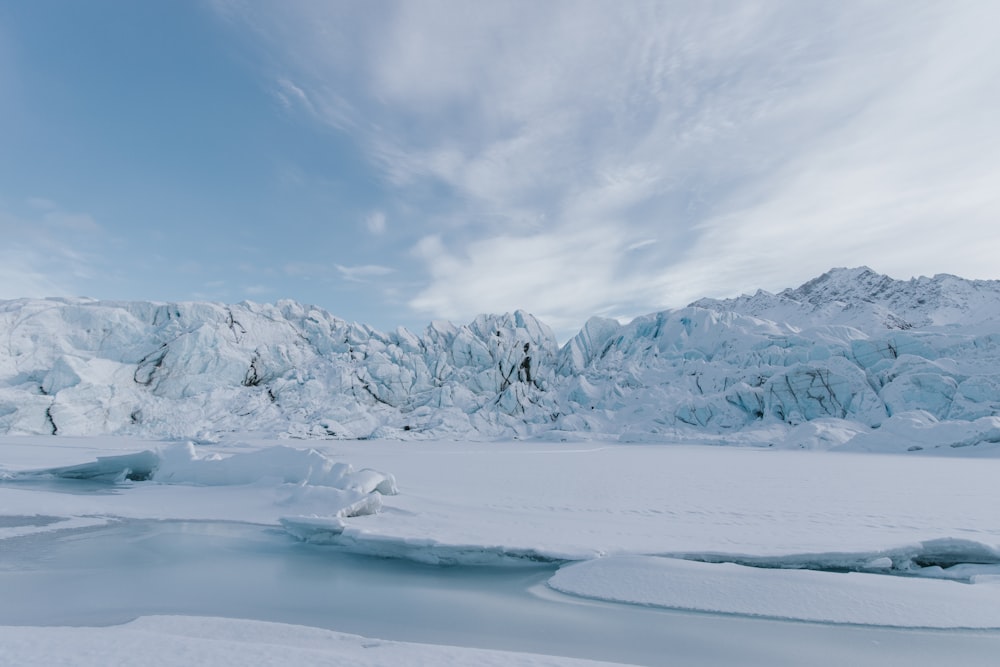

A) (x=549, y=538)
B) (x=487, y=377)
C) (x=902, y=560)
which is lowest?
(x=902, y=560)

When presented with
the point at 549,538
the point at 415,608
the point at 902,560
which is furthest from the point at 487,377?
the point at 415,608

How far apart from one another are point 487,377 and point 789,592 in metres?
37.2

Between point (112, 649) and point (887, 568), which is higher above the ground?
point (112, 649)

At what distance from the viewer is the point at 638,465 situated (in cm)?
1783

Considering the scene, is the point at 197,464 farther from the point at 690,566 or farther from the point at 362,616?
the point at 690,566

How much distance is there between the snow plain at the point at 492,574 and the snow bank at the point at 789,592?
0.02 m

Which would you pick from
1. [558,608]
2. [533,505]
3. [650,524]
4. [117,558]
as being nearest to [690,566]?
[558,608]

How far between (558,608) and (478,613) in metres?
0.79

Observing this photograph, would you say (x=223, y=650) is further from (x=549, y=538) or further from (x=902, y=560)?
(x=902, y=560)

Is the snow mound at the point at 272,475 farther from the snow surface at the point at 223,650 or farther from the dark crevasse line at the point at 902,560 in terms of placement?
the dark crevasse line at the point at 902,560

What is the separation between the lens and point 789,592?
5176 mm

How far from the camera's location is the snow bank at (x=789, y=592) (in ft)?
15.7

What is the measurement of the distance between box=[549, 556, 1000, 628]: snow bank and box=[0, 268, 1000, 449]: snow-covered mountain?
Result: 2309 cm

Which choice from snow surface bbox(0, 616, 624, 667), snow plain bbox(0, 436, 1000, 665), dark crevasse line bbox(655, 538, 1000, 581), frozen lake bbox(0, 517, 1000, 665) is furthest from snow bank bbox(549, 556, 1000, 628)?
snow surface bbox(0, 616, 624, 667)
